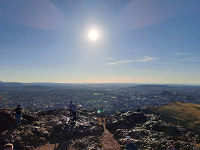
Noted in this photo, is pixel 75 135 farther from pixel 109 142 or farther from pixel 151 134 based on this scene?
pixel 151 134

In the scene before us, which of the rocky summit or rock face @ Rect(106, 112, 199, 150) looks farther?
rock face @ Rect(106, 112, 199, 150)

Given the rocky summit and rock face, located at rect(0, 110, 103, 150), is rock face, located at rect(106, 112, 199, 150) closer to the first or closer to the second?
the rocky summit

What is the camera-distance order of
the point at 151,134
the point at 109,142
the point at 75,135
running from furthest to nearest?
the point at 151,134 → the point at 75,135 → the point at 109,142

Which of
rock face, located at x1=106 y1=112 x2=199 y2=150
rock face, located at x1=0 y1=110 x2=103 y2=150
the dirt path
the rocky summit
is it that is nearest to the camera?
rock face, located at x1=0 y1=110 x2=103 y2=150

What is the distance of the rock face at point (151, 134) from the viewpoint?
17.6 m

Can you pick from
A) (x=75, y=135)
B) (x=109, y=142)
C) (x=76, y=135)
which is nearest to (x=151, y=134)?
(x=109, y=142)

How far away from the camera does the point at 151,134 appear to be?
21125mm

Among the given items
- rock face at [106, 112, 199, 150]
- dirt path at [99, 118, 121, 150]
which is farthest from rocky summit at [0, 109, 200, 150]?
dirt path at [99, 118, 121, 150]

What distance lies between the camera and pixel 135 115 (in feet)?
98.6

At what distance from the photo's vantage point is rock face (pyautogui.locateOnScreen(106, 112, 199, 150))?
17.6m

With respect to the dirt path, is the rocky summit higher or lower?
higher

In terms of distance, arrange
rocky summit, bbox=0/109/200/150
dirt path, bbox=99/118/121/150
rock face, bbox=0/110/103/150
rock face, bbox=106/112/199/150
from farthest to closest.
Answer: dirt path, bbox=99/118/121/150
rock face, bbox=106/112/199/150
rocky summit, bbox=0/109/200/150
rock face, bbox=0/110/103/150

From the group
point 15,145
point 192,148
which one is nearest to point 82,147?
point 15,145

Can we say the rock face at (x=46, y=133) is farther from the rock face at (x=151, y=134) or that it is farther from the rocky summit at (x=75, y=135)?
the rock face at (x=151, y=134)
